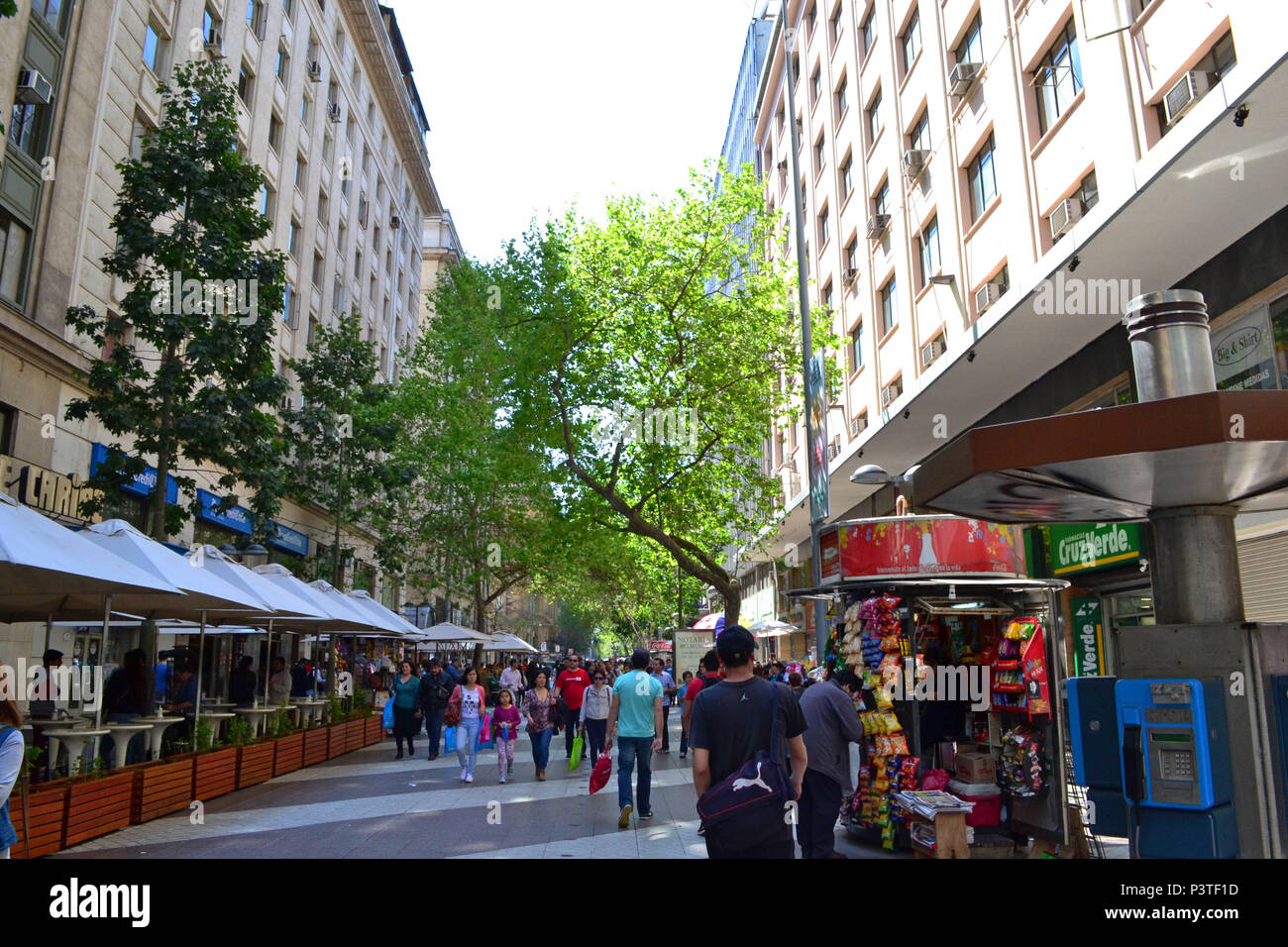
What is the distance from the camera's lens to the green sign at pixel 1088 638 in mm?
15961

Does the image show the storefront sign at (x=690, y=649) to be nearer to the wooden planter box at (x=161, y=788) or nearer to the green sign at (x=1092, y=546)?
the green sign at (x=1092, y=546)

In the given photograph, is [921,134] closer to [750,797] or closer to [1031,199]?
[1031,199]

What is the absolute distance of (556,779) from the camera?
13.9m

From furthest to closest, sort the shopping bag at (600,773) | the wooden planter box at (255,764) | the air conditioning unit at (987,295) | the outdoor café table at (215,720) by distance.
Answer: the air conditioning unit at (987,295) < the outdoor café table at (215,720) < the wooden planter box at (255,764) < the shopping bag at (600,773)

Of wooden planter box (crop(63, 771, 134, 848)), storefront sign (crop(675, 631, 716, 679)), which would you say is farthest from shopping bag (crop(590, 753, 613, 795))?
storefront sign (crop(675, 631, 716, 679))

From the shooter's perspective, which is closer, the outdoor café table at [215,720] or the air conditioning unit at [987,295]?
the outdoor café table at [215,720]

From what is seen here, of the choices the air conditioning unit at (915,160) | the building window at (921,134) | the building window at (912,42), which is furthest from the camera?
the building window at (912,42)

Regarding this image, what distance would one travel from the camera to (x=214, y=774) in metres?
11.8

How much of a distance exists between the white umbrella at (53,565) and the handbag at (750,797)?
5844mm

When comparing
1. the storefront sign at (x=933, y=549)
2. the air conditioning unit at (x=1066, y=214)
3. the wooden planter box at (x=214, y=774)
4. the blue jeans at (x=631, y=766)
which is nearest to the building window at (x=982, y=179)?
the air conditioning unit at (x=1066, y=214)

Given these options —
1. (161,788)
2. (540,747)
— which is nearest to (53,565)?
(161,788)

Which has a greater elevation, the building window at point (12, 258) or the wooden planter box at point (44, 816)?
the building window at point (12, 258)

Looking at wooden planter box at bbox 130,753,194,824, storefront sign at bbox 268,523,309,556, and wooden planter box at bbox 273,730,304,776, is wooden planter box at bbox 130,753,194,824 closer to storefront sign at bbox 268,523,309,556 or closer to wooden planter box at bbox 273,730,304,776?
wooden planter box at bbox 273,730,304,776
